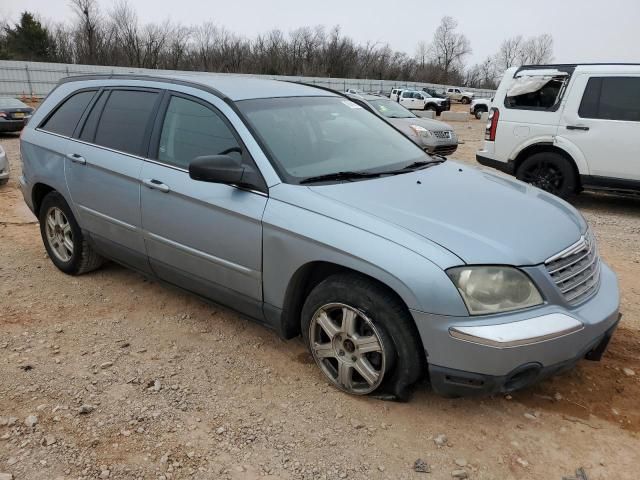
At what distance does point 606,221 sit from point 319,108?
493 cm

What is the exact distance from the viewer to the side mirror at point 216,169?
9.62 feet

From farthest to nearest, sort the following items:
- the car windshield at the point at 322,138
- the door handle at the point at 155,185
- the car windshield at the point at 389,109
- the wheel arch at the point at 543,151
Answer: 1. the car windshield at the point at 389,109
2. the wheel arch at the point at 543,151
3. the door handle at the point at 155,185
4. the car windshield at the point at 322,138

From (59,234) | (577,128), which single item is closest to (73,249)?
(59,234)

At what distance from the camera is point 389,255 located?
251cm

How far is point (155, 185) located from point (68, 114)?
62.2 inches

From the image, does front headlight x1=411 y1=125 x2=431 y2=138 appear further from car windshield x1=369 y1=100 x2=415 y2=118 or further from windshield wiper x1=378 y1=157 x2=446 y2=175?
windshield wiper x1=378 y1=157 x2=446 y2=175

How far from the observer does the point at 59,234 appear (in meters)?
4.69

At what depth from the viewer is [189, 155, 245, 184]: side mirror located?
9.62 ft

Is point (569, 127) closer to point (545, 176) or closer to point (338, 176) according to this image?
point (545, 176)

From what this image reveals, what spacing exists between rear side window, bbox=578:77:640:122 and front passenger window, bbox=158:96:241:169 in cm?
583

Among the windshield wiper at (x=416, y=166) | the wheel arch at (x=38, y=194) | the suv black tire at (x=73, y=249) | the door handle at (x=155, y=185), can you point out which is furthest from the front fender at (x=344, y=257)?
the wheel arch at (x=38, y=194)

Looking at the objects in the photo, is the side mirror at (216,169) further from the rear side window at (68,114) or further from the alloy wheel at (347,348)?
the rear side window at (68,114)

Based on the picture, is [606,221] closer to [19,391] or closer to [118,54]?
[19,391]

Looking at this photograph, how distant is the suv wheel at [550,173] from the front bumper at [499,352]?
544 cm
